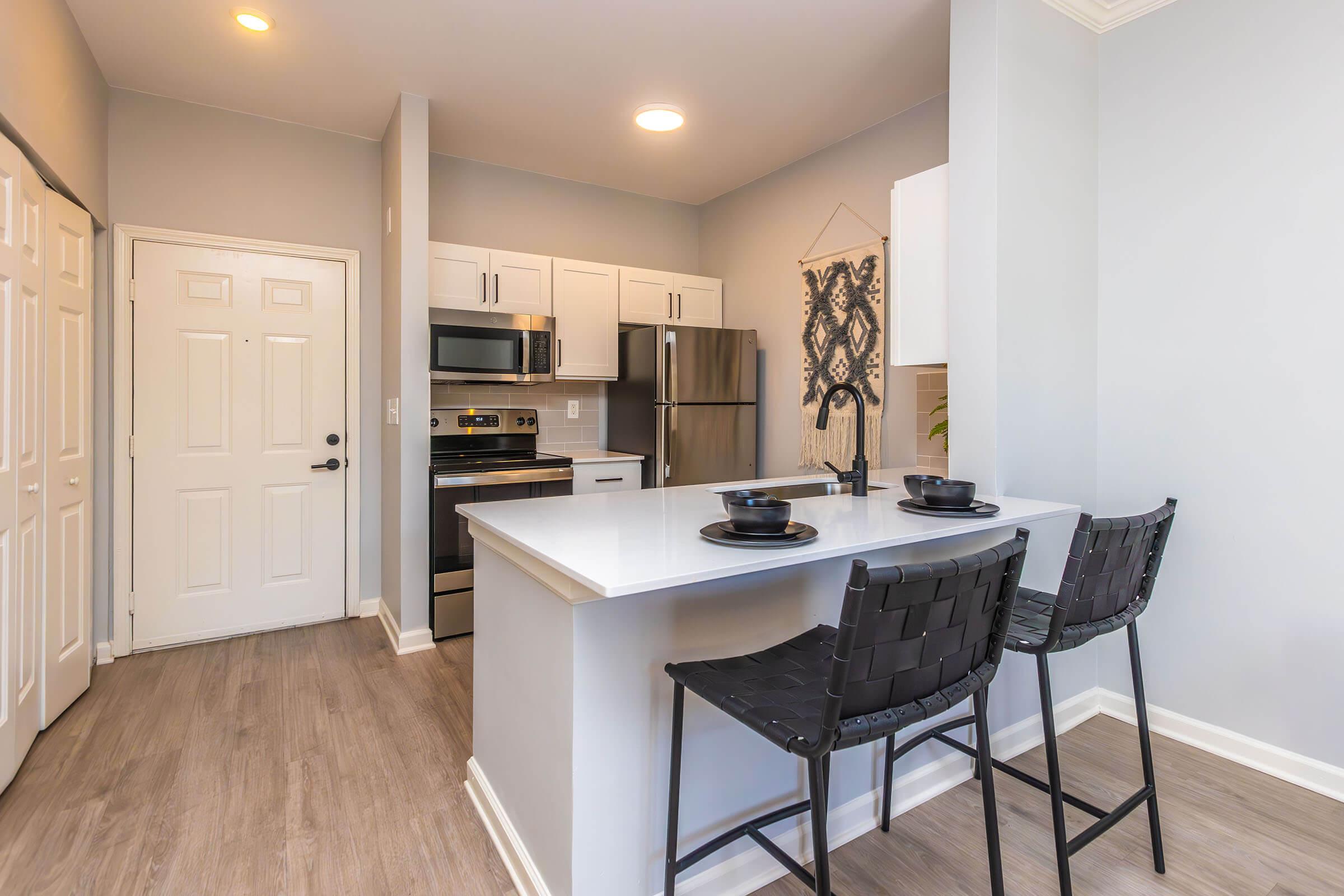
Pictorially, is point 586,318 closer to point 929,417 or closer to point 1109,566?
point 929,417

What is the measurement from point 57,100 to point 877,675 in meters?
3.20

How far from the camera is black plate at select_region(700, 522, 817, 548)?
1.34 m

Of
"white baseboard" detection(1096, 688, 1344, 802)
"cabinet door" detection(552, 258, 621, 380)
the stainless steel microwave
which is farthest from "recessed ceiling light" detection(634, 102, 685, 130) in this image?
"white baseboard" detection(1096, 688, 1344, 802)

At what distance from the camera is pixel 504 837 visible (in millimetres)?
1732

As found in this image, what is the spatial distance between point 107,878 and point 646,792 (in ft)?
4.57

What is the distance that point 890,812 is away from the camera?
6.19ft

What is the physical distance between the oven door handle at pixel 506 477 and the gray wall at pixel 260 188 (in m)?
0.66

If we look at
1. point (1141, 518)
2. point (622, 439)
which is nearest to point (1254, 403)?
point (1141, 518)

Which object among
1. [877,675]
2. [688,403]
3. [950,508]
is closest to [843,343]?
[688,403]

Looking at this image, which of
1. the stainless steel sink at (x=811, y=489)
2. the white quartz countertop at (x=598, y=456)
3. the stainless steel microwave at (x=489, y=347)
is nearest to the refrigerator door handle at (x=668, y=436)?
the white quartz countertop at (x=598, y=456)

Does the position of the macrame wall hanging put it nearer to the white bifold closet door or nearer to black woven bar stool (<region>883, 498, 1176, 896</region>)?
black woven bar stool (<region>883, 498, 1176, 896</region>)

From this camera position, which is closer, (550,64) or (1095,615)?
(1095,615)

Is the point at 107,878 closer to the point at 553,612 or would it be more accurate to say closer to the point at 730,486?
the point at 553,612

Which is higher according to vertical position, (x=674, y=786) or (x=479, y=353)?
(x=479, y=353)
